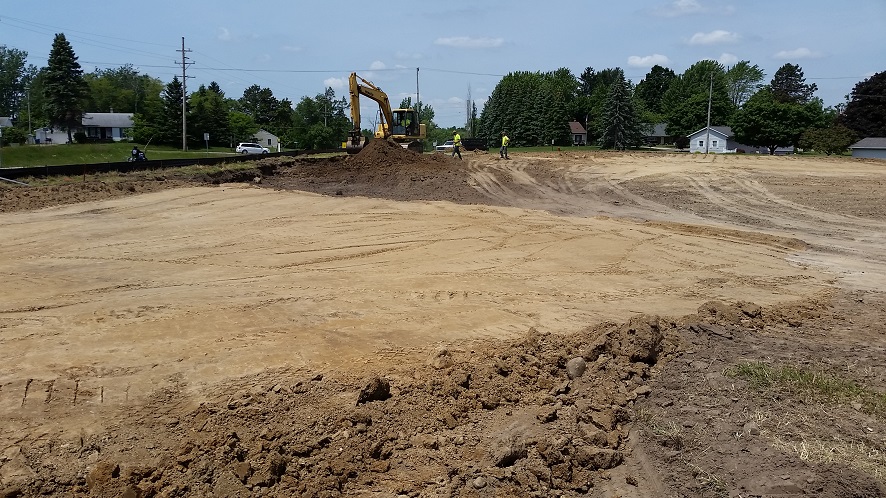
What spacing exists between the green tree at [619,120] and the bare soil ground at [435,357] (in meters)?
55.5

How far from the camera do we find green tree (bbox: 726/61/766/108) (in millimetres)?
113875

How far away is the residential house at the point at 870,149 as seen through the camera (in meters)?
53.0

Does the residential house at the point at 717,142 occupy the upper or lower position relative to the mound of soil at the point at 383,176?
upper

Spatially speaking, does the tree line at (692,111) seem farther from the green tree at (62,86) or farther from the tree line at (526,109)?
the green tree at (62,86)

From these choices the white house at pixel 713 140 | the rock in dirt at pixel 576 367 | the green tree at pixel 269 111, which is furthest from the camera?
the green tree at pixel 269 111

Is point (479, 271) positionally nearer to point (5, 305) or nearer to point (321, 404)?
point (321, 404)

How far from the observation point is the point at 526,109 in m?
85.1

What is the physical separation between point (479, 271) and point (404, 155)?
19555mm

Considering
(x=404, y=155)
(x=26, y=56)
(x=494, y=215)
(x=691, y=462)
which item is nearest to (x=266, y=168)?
(x=404, y=155)

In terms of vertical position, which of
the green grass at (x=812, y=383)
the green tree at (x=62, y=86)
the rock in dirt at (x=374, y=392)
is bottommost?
the rock in dirt at (x=374, y=392)

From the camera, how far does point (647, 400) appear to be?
608cm

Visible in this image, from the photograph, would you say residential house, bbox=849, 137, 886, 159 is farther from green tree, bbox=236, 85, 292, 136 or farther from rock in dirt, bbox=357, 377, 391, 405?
green tree, bbox=236, 85, 292, 136

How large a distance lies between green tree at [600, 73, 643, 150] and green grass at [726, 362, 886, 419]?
66.6 meters

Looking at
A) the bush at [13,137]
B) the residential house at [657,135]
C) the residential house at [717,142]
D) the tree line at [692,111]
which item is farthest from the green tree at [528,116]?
the bush at [13,137]
